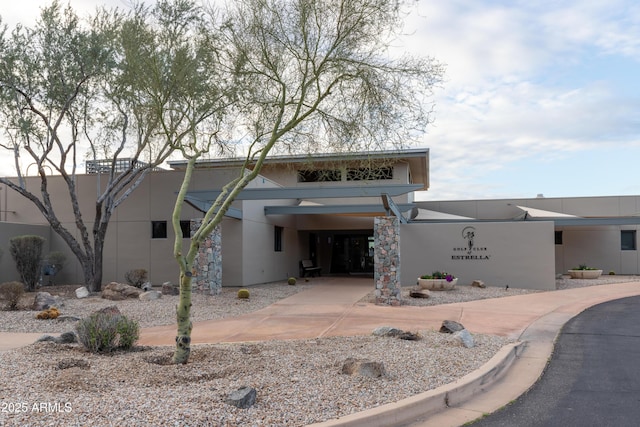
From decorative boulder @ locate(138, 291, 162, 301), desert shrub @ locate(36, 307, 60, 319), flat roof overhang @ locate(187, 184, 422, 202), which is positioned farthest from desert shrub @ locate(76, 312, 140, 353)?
flat roof overhang @ locate(187, 184, 422, 202)

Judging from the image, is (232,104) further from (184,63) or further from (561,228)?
(561,228)

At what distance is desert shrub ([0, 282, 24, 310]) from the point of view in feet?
42.1

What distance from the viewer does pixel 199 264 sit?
653 inches

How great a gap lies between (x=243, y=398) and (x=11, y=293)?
1009cm

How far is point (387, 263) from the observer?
15.1m

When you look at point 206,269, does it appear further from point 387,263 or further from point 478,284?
point 478,284

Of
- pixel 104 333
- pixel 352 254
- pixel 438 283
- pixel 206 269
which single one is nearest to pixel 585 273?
pixel 438 283

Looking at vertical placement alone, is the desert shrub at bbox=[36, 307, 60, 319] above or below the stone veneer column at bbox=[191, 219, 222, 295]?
below

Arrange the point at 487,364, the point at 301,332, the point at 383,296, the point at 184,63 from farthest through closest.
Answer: the point at 383,296 → the point at 301,332 → the point at 184,63 → the point at 487,364

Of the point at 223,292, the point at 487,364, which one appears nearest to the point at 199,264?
the point at 223,292

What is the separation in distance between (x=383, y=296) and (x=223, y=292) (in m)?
5.64

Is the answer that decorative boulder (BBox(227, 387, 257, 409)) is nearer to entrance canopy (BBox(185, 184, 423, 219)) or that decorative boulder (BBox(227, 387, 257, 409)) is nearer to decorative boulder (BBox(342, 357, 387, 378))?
decorative boulder (BBox(342, 357, 387, 378))

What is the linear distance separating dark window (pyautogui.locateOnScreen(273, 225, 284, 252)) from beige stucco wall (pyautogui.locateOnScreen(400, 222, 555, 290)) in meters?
5.69

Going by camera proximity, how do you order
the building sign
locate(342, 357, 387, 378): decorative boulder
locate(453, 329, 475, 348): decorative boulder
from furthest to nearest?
the building sign
locate(453, 329, 475, 348): decorative boulder
locate(342, 357, 387, 378): decorative boulder
